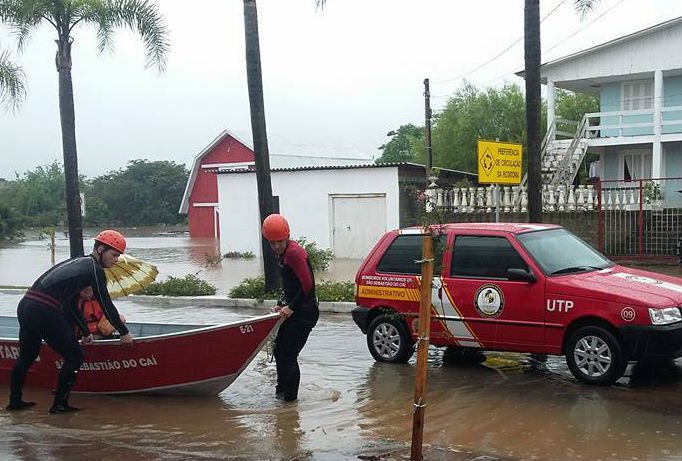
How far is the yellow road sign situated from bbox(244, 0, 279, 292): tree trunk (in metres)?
4.19

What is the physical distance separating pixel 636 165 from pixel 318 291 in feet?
62.9

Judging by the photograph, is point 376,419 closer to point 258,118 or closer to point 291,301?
point 291,301

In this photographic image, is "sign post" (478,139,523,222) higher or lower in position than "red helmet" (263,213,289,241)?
higher

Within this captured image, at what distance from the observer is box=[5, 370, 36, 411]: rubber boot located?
7.48 m

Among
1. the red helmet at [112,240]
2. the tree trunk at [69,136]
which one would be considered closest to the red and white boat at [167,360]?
the red helmet at [112,240]

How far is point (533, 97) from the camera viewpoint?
13.9 metres

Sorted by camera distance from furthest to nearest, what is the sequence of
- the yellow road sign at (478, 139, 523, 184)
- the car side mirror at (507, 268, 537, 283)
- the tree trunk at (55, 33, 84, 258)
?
the tree trunk at (55, 33, 84, 258), the yellow road sign at (478, 139, 523, 184), the car side mirror at (507, 268, 537, 283)

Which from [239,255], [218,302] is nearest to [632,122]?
[239,255]

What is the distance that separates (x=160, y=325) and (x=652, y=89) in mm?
24432

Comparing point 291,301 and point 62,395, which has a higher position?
point 291,301

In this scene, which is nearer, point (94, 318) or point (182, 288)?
point (94, 318)

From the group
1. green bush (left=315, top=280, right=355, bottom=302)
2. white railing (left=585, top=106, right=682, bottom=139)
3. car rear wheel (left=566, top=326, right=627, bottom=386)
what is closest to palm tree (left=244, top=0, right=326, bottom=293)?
green bush (left=315, top=280, right=355, bottom=302)

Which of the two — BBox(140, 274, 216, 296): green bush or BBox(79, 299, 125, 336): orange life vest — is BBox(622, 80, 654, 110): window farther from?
BBox(79, 299, 125, 336): orange life vest

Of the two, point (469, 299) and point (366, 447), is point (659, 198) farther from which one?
point (366, 447)
